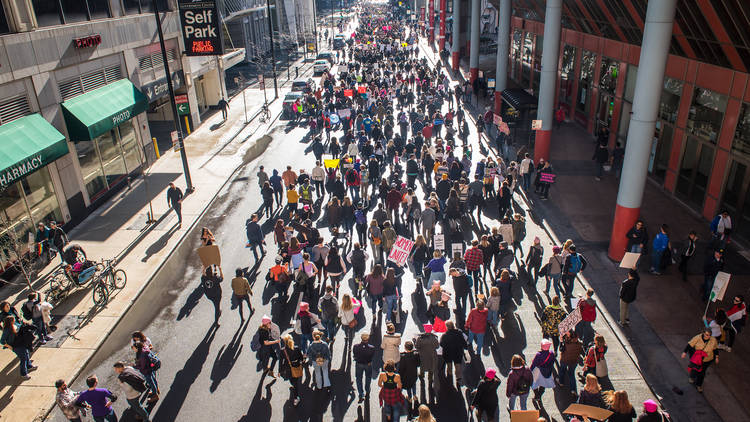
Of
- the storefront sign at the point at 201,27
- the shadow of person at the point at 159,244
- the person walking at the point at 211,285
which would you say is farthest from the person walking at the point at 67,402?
the storefront sign at the point at 201,27

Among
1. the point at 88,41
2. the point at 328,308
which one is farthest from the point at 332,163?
the point at 88,41

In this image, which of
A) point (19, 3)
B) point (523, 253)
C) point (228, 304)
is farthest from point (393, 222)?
point (19, 3)

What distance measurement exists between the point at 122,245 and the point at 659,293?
1763 cm

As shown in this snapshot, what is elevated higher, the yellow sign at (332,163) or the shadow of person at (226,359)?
the yellow sign at (332,163)

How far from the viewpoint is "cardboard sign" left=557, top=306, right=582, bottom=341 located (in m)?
11.4

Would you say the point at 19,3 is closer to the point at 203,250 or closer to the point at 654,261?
the point at 203,250

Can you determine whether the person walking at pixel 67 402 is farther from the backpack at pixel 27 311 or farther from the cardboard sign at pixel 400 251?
the cardboard sign at pixel 400 251

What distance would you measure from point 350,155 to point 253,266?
870cm

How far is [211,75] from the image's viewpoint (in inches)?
1583

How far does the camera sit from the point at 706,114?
762 inches

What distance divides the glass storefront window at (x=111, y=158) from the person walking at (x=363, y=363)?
18.1 metres

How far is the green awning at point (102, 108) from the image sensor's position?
20.5 m

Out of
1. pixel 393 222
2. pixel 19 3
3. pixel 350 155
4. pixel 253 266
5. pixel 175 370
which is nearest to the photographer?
pixel 175 370

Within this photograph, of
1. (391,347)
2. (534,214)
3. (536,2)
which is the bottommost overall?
(534,214)
